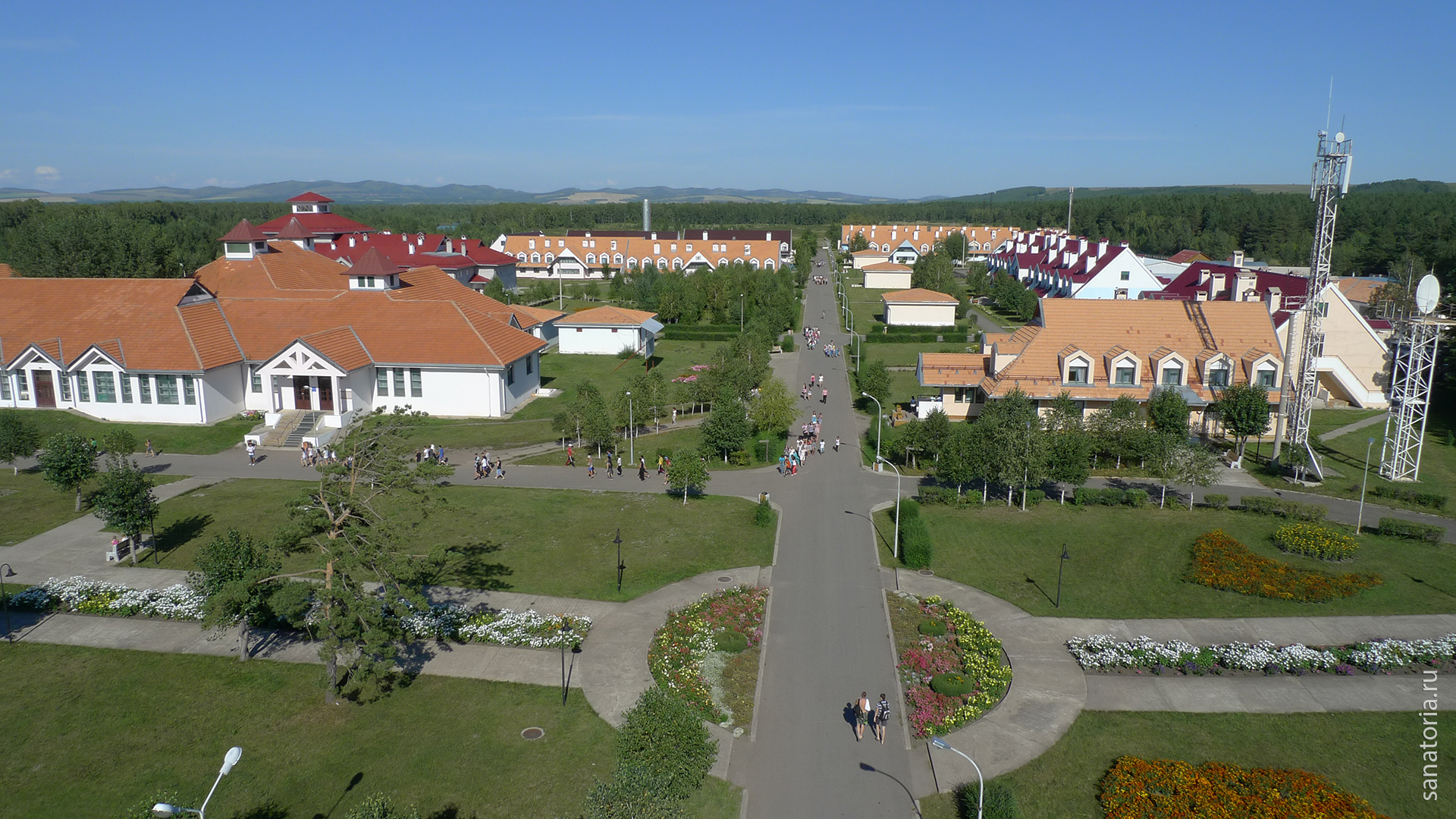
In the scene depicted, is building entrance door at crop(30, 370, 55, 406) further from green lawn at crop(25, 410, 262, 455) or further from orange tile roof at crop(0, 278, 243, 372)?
orange tile roof at crop(0, 278, 243, 372)

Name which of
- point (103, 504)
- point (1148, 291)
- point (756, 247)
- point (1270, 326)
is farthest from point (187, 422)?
point (756, 247)

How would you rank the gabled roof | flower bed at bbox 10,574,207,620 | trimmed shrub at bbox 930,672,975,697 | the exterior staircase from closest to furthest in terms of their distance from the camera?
1. trimmed shrub at bbox 930,672,975,697
2. flower bed at bbox 10,574,207,620
3. the exterior staircase
4. the gabled roof

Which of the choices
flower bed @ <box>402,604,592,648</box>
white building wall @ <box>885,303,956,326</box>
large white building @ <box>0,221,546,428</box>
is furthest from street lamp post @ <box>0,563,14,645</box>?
white building wall @ <box>885,303,956,326</box>

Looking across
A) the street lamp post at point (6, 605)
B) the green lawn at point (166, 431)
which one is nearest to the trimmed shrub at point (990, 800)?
the street lamp post at point (6, 605)

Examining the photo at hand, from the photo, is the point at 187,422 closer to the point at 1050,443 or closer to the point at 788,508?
the point at 788,508

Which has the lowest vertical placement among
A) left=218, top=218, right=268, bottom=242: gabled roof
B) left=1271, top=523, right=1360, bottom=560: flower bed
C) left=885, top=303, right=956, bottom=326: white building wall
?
left=1271, top=523, right=1360, bottom=560: flower bed

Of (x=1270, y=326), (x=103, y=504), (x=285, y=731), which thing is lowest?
(x=285, y=731)
